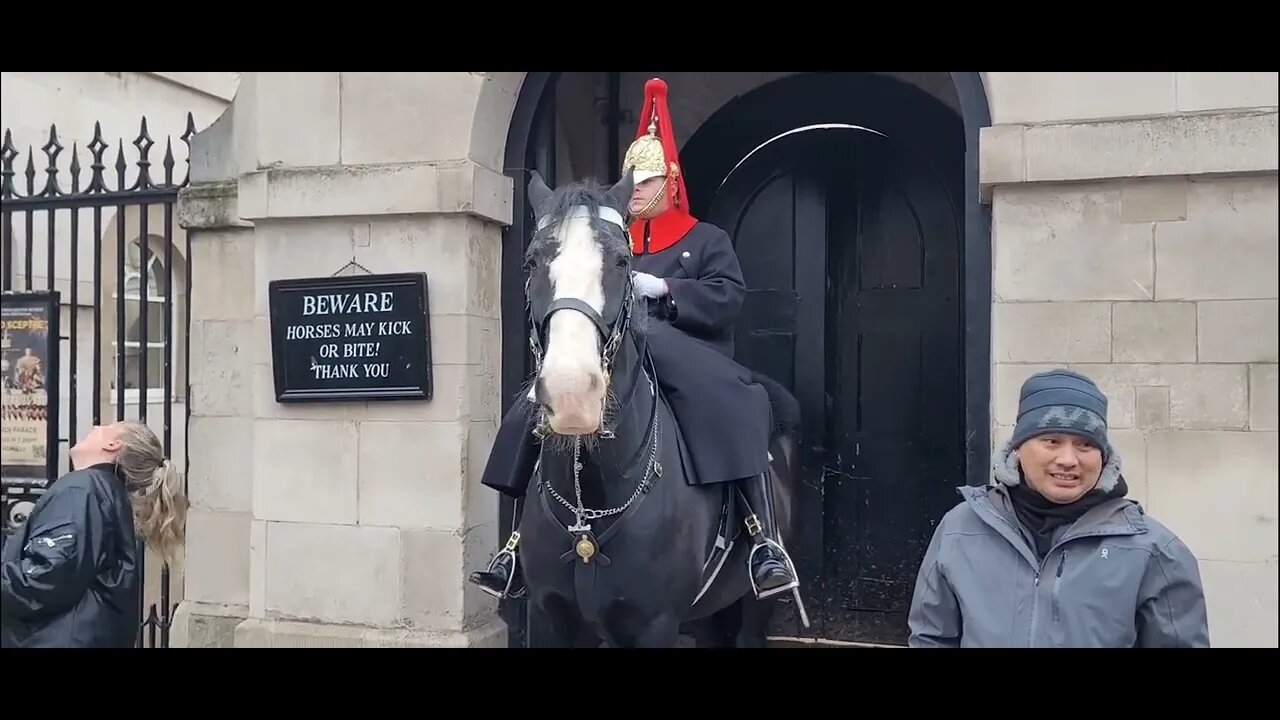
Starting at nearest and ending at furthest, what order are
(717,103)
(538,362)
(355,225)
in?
(538,362)
(355,225)
(717,103)

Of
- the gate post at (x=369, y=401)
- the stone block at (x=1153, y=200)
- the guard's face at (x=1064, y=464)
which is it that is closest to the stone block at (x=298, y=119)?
the gate post at (x=369, y=401)

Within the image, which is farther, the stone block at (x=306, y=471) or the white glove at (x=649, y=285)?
the stone block at (x=306, y=471)

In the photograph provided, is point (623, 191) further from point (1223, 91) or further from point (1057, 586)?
point (1223, 91)

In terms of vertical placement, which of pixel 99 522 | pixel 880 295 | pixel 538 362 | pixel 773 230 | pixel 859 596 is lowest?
pixel 859 596

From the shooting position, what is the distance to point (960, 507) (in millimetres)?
3029

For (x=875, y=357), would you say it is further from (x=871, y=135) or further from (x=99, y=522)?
(x=99, y=522)

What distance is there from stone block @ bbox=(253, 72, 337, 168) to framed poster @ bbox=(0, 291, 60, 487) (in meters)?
1.78

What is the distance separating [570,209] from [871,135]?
12.2 feet

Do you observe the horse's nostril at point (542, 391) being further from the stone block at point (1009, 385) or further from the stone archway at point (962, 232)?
the stone archway at point (962, 232)

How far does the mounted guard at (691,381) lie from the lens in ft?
13.7

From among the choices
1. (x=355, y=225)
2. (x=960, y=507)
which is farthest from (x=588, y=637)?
(x=355, y=225)

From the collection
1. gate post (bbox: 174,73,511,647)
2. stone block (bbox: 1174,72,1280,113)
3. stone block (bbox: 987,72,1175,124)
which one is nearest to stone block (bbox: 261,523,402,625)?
gate post (bbox: 174,73,511,647)

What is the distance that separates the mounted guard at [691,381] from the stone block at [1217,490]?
63.4 inches

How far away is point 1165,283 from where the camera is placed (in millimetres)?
4410
